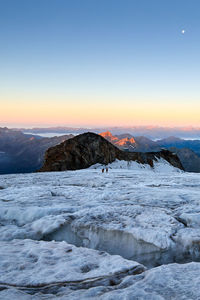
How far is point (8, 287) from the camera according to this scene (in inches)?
124

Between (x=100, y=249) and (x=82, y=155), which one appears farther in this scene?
(x=82, y=155)

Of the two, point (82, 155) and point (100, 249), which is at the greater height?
point (82, 155)

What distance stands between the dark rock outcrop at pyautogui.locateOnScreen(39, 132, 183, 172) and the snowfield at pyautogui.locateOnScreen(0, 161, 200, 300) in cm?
3101

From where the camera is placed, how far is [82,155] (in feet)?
139

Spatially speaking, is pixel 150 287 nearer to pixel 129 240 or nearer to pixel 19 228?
pixel 129 240

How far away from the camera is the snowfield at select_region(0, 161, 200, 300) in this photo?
10.2 feet

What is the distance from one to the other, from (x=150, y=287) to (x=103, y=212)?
3.83 m

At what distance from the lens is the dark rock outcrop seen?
39.4 metres

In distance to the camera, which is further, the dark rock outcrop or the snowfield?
the dark rock outcrop

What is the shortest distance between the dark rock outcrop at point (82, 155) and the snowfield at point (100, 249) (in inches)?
1221

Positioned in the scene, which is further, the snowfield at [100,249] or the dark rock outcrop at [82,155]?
the dark rock outcrop at [82,155]

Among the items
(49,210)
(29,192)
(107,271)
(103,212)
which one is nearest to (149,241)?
(107,271)

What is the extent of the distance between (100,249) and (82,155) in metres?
37.4

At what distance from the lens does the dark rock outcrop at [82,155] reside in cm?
3944
